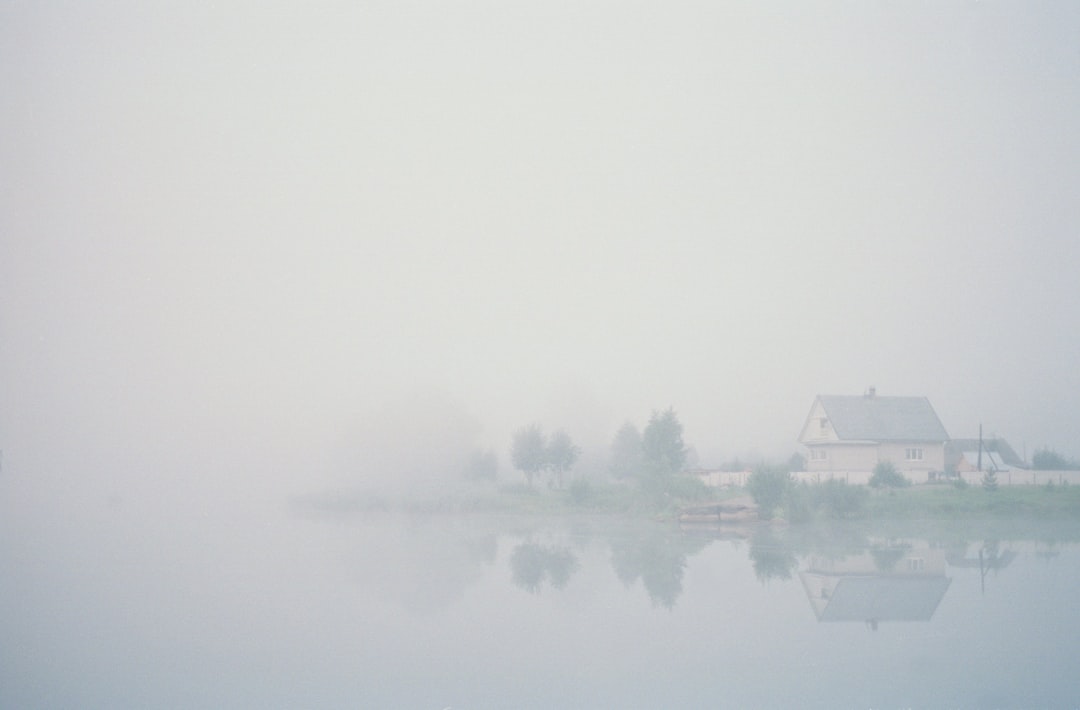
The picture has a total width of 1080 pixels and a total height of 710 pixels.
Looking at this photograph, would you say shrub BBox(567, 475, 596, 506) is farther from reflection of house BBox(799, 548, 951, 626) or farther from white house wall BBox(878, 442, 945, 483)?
reflection of house BBox(799, 548, 951, 626)

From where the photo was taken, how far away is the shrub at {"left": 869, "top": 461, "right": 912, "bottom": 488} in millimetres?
39500

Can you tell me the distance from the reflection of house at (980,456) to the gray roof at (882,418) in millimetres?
2786

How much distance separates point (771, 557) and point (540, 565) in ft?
20.9

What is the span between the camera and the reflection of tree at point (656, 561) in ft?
60.3

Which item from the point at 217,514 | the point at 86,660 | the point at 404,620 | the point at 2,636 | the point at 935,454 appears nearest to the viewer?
the point at 86,660

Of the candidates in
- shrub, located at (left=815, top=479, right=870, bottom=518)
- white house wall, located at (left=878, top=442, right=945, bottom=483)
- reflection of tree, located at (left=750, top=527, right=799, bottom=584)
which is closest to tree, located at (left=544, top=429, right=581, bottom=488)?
white house wall, located at (left=878, top=442, right=945, bottom=483)

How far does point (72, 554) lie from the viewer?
84.8 feet

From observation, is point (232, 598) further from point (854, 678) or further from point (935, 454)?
point (935, 454)

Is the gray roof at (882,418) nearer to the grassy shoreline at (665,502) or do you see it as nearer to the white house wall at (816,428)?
the white house wall at (816,428)

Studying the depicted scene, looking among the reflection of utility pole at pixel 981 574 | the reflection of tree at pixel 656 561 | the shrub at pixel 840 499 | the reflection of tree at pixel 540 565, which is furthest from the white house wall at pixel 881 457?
the reflection of tree at pixel 540 565

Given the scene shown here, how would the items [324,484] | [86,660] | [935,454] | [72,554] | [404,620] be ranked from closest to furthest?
1. [86,660]
2. [404,620]
3. [72,554]
4. [935,454]
5. [324,484]

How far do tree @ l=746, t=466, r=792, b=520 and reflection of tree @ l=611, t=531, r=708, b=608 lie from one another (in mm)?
5126

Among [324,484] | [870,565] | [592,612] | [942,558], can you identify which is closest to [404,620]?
[592,612]

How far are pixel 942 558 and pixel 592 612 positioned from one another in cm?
1205
